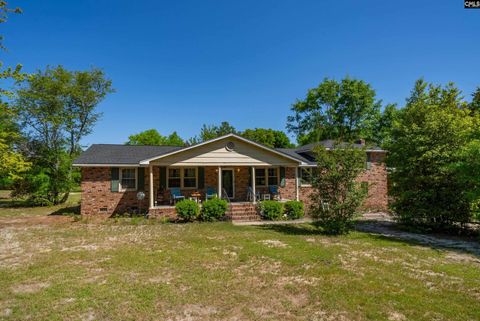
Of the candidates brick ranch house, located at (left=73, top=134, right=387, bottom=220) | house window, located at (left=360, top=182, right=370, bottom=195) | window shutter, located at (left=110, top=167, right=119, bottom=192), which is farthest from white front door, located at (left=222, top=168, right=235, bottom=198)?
house window, located at (left=360, top=182, right=370, bottom=195)

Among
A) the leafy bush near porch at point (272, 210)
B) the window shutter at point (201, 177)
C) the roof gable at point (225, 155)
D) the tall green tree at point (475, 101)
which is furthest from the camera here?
the tall green tree at point (475, 101)

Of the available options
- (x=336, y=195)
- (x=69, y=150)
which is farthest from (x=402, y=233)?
(x=69, y=150)

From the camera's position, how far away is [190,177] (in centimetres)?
1566

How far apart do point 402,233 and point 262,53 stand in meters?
15.1

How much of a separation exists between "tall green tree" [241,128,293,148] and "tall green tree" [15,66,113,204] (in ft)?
83.4

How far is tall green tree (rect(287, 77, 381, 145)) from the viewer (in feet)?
113

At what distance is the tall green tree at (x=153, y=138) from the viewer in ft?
170

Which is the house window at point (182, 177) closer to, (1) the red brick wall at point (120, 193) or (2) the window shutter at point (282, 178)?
(1) the red brick wall at point (120, 193)

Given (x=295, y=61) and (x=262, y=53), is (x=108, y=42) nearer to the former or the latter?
(x=262, y=53)

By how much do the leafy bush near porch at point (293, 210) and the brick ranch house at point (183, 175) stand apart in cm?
98

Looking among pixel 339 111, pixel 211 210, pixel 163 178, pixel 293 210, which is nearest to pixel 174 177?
pixel 163 178

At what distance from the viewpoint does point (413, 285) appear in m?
5.11

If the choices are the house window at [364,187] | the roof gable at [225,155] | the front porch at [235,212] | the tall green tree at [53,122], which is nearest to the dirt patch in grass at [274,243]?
the house window at [364,187]

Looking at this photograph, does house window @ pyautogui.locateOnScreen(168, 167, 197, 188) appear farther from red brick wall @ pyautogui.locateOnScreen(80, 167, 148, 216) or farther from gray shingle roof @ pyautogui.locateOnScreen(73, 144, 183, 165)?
red brick wall @ pyautogui.locateOnScreen(80, 167, 148, 216)
